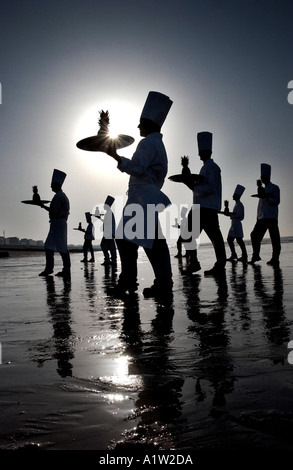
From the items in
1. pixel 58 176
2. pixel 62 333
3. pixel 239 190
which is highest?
pixel 239 190

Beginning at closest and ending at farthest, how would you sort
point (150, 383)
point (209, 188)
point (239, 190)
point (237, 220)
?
1. point (150, 383)
2. point (209, 188)
3. point (239, 190)
4. point (237, 220)

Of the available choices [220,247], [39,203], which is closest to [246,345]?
[220,247]

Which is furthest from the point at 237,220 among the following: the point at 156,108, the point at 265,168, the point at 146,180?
the point at 146,180

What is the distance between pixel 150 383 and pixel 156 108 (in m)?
3.99

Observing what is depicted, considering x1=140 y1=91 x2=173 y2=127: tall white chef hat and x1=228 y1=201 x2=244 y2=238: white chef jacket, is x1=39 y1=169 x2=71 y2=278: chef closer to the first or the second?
x1=140 y1=91 x2=173 y2=127: tall white chef hat

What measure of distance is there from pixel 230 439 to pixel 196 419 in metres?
0.15

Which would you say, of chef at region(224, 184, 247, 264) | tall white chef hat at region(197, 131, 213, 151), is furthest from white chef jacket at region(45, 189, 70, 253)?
chef at region(224, 184, 247, 264)

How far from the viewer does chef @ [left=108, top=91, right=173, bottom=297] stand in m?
4.47

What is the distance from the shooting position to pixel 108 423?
3.96 feet

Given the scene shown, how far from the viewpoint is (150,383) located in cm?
157

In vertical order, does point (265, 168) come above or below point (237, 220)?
above

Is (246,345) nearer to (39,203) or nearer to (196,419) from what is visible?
(196,419)

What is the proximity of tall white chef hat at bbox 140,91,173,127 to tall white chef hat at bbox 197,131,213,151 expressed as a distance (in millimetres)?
3015

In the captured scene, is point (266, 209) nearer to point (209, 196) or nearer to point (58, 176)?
point (209, 196)
